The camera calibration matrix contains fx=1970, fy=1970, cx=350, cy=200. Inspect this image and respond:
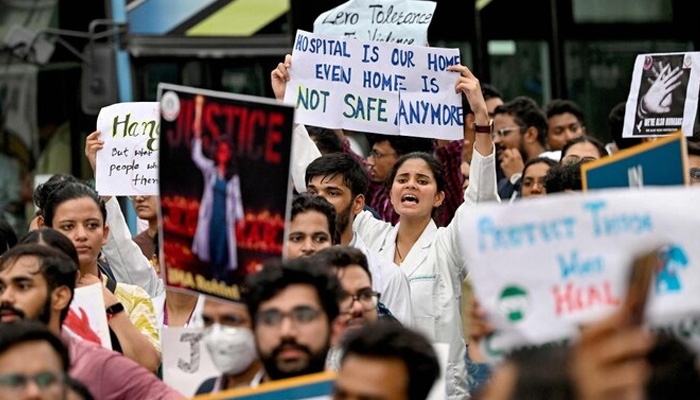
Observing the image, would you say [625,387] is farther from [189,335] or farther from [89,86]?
[89,86]

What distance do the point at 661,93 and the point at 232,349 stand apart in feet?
14.2

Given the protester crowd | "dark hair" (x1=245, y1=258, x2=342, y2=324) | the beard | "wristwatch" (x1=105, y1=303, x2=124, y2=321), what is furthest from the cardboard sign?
"wristwatch" (x1=105, y1=303, x2=124, y2=321)

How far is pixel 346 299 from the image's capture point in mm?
7023

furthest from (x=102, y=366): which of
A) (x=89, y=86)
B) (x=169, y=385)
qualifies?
(x=89, y=86)

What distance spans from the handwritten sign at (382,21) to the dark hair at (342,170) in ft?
4.64

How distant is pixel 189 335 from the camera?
701cm

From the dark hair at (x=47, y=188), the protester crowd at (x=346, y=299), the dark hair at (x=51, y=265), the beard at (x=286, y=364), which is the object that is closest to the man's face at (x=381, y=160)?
the protester crowd at (x=346, y=299)

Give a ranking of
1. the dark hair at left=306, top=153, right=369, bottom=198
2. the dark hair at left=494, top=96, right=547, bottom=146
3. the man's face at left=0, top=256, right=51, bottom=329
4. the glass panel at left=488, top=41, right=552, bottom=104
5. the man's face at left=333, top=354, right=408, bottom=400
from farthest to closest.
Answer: the glass panel at left=488, top=41, right=552, bottom=104 → the dark hair at left=494, top=96, right=547, bottom=146 → the dark hair at left=306, top=153, right=369, bottom=198 → the man's face at left=0, top=256, right=51, bottom=329 → the man's face at left=333, top=354, right=408, bottom=400

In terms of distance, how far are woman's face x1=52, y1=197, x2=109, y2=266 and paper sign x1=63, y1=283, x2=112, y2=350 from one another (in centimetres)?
110

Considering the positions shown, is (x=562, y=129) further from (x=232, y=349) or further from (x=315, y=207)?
(x=232, y=349)

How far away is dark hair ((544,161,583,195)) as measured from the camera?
8.62m

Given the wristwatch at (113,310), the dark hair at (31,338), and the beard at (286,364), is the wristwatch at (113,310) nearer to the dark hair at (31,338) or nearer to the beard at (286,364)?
the dark hair at (31,338)

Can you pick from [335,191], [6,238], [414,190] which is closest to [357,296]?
[414,190]

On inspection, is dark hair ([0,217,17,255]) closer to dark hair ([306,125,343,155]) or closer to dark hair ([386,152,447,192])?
dark hair ([386,152,447,192])
